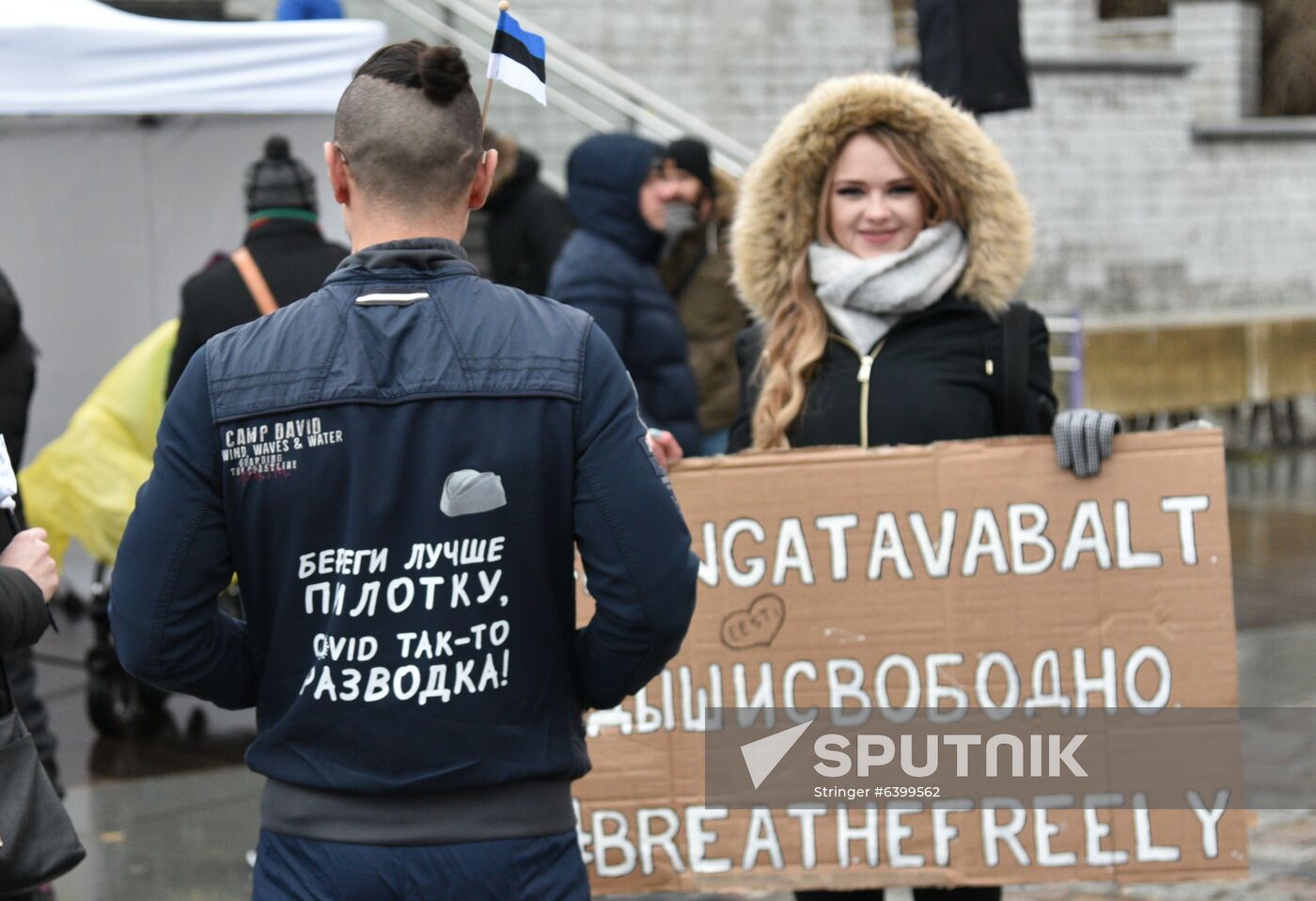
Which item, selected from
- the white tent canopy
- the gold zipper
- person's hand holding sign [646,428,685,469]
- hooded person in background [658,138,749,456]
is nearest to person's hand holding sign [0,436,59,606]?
person's hand holding sign [646,428,685,469]

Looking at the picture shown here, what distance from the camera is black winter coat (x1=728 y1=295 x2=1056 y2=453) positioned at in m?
3.62

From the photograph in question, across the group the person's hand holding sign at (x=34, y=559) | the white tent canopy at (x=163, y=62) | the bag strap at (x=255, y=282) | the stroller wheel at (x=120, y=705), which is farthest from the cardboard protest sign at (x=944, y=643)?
the white tent canopy at (x=163, y=62)

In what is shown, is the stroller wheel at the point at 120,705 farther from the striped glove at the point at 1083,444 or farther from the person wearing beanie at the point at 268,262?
the striped glove at the point at 1083,444

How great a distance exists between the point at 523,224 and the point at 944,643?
5.52 meters

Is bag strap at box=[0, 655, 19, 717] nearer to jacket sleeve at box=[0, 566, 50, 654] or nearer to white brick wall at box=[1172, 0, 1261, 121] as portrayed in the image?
jacket sleeve at box=[0, 566, 50, 654]

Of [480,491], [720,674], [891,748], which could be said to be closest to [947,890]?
[891,748]

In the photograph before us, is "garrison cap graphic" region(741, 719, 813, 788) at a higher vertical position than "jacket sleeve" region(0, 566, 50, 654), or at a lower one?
lower

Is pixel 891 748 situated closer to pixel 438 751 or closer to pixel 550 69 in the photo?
pixel 438 751

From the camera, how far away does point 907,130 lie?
3.76 m

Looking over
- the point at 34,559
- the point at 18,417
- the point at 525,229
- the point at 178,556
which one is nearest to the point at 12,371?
the point at 18,417

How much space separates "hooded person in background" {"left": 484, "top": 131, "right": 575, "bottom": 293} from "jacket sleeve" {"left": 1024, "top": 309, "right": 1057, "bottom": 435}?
5.05 meters

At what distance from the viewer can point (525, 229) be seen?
28.5 feet

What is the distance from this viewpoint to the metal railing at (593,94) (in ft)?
41.8

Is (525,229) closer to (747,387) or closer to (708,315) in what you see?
(708,315)
